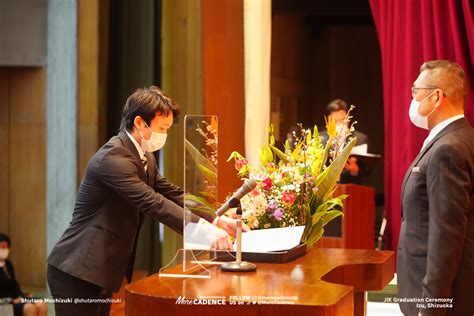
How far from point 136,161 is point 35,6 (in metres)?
3.61

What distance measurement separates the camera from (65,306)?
3400 mm

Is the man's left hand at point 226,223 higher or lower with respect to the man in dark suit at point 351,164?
lower

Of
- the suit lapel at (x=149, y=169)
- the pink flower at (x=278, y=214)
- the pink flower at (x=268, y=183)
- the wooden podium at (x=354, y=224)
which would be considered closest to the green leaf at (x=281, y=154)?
the pink flower at (x=268, y=183)

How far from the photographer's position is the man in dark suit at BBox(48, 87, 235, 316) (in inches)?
134

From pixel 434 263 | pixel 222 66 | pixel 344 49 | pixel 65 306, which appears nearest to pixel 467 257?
pixel 434 263

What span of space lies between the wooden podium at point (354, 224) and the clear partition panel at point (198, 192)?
277 centimetres

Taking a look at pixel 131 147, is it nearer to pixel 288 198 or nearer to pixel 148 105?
pixel 148 105

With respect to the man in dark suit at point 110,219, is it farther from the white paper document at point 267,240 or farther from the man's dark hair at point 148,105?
the white paper document at point 267,240

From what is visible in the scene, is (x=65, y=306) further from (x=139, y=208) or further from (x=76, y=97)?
(x=76, y=97)

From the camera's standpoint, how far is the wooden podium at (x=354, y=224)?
19.9ft

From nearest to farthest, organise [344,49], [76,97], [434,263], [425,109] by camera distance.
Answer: [434,263] < [425,109] < [76,97] < [344,49]

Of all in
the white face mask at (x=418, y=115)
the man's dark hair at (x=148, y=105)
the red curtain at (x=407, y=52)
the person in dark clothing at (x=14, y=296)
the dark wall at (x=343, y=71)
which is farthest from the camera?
the dark wall at (x=343, y=71)

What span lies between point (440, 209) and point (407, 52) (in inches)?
125

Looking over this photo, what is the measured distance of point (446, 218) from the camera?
2.96 m
